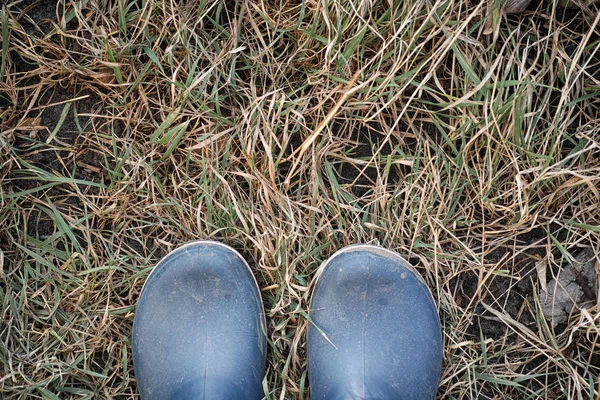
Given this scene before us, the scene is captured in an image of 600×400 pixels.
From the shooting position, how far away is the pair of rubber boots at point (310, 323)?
1.21 metres

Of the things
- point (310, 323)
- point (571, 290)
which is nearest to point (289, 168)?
point (310, 323)

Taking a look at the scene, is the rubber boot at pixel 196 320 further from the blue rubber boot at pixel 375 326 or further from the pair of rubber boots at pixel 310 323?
the blue rubber boot at pixel 375 326

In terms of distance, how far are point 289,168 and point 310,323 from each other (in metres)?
0.35

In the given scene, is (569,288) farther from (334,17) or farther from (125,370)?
(125,370)

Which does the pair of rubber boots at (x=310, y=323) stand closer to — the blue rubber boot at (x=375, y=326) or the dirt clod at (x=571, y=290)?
the blue rubber boot at (x=375, y=326)

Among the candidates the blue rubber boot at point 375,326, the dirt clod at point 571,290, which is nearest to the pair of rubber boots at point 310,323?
the blue rubber boot at point 375,326

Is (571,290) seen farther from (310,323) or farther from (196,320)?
(196,320)

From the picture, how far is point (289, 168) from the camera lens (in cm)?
126

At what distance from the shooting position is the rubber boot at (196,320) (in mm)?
1214

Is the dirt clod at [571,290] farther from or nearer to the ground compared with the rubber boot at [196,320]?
farther from the ground

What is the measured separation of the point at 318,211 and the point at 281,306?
22 centimetres

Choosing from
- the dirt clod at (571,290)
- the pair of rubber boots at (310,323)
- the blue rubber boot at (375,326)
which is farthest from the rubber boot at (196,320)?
the dirt clod at (571,290)

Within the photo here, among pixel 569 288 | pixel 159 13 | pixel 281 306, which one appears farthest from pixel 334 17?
pixel 569 288

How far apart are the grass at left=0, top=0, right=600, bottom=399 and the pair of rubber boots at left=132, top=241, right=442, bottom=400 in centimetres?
5
